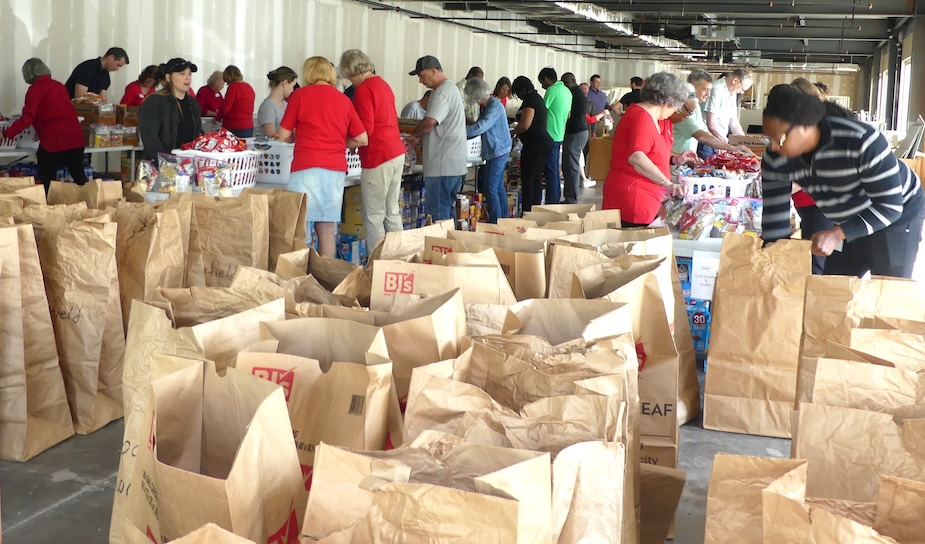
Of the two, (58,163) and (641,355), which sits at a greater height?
(58,163)

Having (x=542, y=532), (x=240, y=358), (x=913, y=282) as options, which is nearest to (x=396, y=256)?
(x=240, y=358)

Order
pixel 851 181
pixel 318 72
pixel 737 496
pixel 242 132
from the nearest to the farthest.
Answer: pixel 737 496
pixel 851 181
pixel 318 72
pixel 242 132

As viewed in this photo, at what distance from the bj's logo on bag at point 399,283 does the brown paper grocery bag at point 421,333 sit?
0.28m

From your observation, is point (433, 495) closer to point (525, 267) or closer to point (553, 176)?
point (525, 267)

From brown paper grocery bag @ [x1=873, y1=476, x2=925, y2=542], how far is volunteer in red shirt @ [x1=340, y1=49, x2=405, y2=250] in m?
4.19

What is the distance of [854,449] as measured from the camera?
1.27 meters

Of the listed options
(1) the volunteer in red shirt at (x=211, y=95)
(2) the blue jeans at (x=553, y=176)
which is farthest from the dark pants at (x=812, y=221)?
(1) the volunteer in red shirt at (x=211, y=95)

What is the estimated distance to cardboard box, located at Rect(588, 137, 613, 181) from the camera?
1373 centimetres

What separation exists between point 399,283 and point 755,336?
143 centimetres

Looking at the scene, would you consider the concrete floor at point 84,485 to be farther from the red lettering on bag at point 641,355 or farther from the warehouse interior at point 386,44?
the red lettering on bag at point 641,355

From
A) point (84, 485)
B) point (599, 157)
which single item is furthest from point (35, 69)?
point (599, 157)

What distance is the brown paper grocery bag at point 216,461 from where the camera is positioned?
3.89 feet

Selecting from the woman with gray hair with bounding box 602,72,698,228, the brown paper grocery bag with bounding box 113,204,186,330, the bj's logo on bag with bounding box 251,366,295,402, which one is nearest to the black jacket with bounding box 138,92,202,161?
the brown paper grocery bag with bounding box 113,204,186,330

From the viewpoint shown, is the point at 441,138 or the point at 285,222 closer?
the point at 285,222
